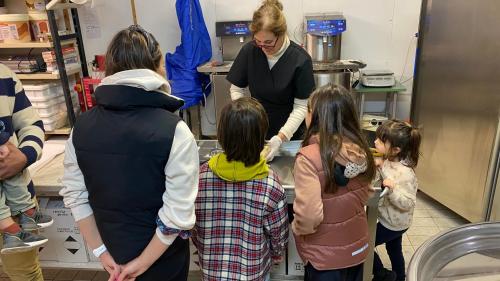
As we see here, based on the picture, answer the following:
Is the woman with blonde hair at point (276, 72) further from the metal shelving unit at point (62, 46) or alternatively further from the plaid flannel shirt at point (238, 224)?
the metal shelving unit at point (62, 46)

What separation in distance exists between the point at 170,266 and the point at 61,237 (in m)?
0.87

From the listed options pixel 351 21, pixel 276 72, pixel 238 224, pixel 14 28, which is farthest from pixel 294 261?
pixel 14 28

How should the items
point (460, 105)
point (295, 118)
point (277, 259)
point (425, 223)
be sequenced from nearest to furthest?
1. point (277, 259)
2. point (295, 118)
3. point (460, 105)
4. point (425, 223)

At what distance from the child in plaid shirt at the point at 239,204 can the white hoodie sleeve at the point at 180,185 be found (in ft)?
0.70

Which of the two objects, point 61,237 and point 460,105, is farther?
point 460,105

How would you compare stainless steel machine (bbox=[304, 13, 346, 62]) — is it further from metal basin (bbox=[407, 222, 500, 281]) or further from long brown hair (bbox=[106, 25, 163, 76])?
metal basin (bbox=[407, 222, 500, 281])

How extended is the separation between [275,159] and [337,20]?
5.83 feet

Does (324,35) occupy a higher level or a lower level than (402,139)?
higher

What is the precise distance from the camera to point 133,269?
1.11 meters

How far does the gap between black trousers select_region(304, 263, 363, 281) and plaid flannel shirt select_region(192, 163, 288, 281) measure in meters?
0.14

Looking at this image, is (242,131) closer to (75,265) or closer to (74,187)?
(74,187)

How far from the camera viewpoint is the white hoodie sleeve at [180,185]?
100cm

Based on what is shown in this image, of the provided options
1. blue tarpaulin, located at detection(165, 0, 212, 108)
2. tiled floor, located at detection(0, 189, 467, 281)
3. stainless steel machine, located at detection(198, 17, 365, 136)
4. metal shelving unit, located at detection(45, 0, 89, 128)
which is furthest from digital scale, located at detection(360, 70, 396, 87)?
metal shelving unit, located at detection(45, 0, 89, 128)

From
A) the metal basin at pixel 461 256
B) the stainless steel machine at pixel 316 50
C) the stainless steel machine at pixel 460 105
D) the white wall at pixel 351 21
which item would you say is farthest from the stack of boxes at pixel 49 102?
the metal basin at pixel 461 256
